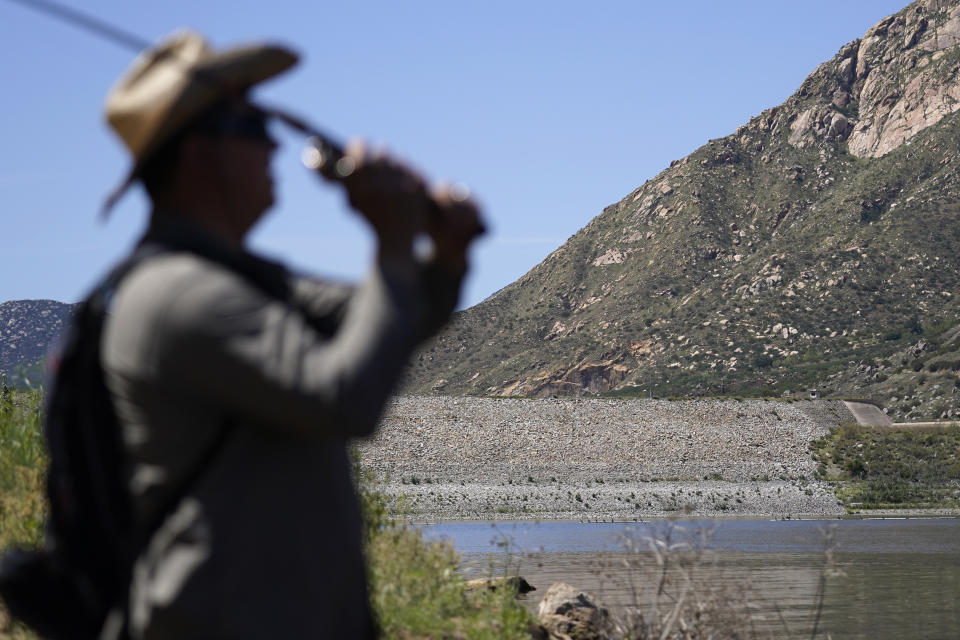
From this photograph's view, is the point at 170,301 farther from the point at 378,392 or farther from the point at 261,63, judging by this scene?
the point at 261,63

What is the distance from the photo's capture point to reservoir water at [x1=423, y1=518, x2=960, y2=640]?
7.91m

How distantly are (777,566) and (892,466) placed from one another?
3090 centimetres

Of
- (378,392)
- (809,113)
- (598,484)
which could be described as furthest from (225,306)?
(809,113)

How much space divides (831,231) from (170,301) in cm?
8964

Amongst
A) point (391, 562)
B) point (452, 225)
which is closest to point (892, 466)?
point (391, 562)

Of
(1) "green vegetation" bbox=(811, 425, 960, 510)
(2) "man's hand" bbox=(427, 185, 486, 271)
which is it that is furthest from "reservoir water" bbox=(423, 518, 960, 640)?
(1) "green vegetation" bbox=(811, 425, 960, 510)

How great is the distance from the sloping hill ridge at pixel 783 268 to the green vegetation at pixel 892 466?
30.6 feet

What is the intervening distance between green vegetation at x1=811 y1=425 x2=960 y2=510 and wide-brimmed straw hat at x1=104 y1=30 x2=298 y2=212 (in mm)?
43813

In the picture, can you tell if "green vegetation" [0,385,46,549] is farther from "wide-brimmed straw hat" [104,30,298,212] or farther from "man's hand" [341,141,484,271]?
"man's hand" [341,141,484,271]

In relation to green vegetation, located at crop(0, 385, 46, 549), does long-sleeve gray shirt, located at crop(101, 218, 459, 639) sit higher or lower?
lower

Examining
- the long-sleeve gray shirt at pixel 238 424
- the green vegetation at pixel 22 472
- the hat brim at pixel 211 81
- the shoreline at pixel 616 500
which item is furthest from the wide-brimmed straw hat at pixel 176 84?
the shoreline at pixel 616 500

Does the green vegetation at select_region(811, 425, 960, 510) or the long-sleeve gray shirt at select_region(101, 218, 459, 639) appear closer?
the long-sleeve gray shirt at select_region(101, 218, 459, 639)

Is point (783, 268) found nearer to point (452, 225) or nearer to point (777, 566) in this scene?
point (777, 566)

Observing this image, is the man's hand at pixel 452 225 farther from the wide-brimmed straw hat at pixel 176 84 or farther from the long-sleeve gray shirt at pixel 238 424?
the wide-brimmed straw hat at pixel 176 84
